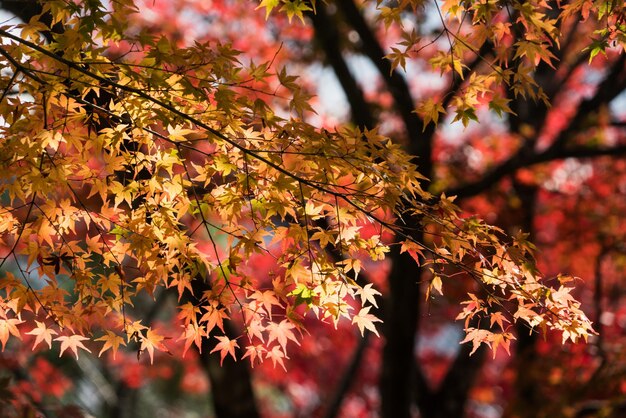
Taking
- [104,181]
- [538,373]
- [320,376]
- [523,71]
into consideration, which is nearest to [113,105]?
[104,181]

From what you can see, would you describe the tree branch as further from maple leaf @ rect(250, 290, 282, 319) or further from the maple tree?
maple leaf @ rect(250, 290, 282, 319)

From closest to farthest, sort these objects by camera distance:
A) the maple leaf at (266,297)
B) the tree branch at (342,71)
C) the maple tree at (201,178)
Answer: the maple tree at (201,178), the maple leaf at (266,297), the tree branch at (342,71)

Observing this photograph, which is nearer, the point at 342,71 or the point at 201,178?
the point at 201,178

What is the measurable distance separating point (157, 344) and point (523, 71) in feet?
7.17

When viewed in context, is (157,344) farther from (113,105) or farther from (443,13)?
(443,13)

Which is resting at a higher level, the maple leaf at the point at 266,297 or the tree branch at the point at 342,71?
the tree branch at the point at 342,71

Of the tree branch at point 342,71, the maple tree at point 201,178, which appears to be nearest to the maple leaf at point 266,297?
the maple tree at point 201,178

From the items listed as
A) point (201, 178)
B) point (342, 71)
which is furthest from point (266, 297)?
point (342, 71)

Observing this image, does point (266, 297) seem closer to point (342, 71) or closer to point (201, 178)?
point (201, 178)

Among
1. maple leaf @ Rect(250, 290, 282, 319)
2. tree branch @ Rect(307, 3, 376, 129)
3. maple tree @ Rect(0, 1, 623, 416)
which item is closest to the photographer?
maple tree @ Rect(0, 1, 623, 416)

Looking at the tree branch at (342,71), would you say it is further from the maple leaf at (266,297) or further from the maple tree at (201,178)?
the maple leaf at (266,297)

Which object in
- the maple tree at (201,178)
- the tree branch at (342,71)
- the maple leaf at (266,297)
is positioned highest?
the tree branch at (342,71)

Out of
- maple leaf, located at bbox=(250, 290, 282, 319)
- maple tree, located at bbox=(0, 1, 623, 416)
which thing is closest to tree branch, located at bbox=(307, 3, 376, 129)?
maple tree, located at bbox=(0, 1, 623, 416)

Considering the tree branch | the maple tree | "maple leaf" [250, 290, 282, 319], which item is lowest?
"maple leaf" [250, 290, 282, 319]
